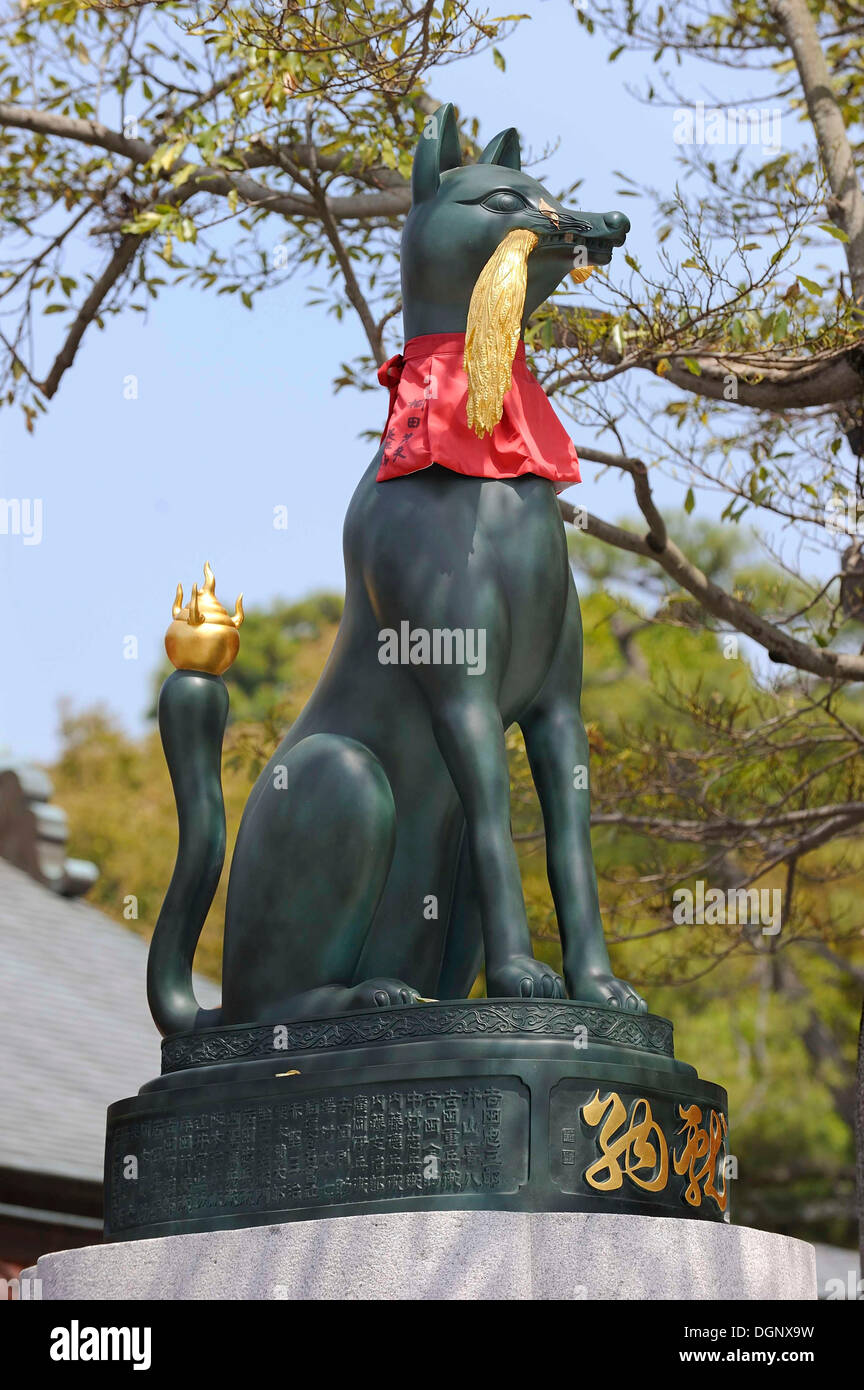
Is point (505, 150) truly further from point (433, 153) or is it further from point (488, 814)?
point (488, 814)

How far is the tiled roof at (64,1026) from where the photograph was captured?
9.53 m

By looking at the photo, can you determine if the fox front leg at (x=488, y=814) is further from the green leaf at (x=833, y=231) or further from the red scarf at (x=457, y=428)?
the green leaf at (x=833, y=231)

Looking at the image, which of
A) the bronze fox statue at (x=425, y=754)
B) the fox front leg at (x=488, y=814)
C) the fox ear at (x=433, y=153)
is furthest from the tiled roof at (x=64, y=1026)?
the fox ear at (x=433, y=153)

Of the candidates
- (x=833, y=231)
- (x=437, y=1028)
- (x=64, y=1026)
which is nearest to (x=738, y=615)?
(x=833, y=231)

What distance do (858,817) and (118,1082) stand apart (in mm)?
5134

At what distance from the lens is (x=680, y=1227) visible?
11.9 feet

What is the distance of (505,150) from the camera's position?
459cm

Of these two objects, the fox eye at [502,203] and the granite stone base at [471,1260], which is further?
the fox eye at [502,203]

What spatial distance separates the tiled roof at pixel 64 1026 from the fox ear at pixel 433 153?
6.08 metres

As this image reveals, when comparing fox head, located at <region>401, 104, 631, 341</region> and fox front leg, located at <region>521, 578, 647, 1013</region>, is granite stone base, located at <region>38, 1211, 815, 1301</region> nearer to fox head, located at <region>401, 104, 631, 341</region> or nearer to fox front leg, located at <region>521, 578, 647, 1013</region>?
fox front leg, located at <region>521, 578, 647, 1013</region>

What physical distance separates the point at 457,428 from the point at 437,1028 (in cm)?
139

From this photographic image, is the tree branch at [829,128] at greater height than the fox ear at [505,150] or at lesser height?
greater

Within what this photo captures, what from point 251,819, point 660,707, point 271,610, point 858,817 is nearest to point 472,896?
point 251,819
